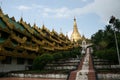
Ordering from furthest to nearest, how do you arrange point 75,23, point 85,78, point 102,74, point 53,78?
point 75,23 < point 53,78 < point 102,74 < point 85,78

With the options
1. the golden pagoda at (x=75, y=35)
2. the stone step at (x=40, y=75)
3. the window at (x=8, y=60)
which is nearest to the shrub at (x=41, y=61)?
the window at (x=8, y=60)

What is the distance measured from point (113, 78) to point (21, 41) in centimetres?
1423

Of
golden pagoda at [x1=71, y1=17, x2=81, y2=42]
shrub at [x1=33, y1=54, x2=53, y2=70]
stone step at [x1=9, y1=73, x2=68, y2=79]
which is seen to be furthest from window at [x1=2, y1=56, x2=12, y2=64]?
golden pagoda at [x1=71, y1=17, x2=81, y2=42]

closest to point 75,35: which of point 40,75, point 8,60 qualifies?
point 8,60

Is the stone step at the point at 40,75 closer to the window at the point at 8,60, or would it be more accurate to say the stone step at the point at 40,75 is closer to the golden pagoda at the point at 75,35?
the window at the point at 8,60

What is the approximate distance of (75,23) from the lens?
8619 cm

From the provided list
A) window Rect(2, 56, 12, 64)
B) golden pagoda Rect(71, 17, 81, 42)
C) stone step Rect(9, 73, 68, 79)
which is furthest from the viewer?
golden pagoda Rect(71, 17, 81, 42)

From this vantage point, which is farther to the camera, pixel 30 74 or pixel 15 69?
pixel 15 69

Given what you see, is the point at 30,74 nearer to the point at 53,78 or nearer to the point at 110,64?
the point at 53,78

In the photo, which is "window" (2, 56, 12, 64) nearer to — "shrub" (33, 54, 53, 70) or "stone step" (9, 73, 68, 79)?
"stone step" (9, 73, 68, 79)

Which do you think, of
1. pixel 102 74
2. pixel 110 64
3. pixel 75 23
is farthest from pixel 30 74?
pixel 75 23

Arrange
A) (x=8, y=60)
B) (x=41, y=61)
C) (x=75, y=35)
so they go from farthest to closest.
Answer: (x=75, y=35) → (x=41, y=61) → (x=8, y=60)

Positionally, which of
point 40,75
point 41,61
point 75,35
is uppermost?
point 75,35

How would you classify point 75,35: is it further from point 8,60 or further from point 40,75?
point 40,75
